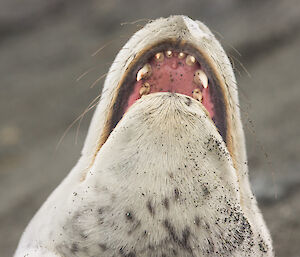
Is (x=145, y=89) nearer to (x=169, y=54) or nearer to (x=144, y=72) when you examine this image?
(x=144, y=72)

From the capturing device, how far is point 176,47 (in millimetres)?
2445

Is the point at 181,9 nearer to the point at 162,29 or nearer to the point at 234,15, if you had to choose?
the point at 234,15

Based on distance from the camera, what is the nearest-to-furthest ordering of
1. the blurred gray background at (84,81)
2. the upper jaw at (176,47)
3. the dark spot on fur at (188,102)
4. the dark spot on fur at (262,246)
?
the dark spot on fur at (188,102), the dark spot on fur at (262,246), the upper jaw at (176,47), the blurred gray background at (84,81)

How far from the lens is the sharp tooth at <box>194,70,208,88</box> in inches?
96.6

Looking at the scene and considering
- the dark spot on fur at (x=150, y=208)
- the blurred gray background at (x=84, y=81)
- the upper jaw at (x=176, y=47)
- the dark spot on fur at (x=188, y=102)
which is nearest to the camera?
the dark spot on fur at (x=150, y=208)

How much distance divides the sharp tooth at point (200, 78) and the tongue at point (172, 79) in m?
0.01

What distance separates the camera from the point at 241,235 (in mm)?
2172

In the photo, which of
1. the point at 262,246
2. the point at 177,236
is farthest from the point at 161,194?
the point at 262,246

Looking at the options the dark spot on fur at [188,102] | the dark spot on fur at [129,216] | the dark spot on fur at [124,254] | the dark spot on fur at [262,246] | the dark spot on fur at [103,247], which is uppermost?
the dark spot on fur at [188,102]

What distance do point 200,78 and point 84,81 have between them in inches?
247

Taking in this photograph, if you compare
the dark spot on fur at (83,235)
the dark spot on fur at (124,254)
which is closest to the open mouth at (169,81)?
the dark spot on fur at (83,235)

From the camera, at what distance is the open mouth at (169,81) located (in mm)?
2465

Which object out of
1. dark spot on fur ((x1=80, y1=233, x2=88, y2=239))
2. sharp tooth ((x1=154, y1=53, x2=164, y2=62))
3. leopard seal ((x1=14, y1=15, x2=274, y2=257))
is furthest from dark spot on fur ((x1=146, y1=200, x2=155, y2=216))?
sharp tooth ((x1=154, y1=53, x2=164, y2=62))

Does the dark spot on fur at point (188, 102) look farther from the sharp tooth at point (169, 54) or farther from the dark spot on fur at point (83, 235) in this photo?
the dark spot on fur at point (83, 235)
